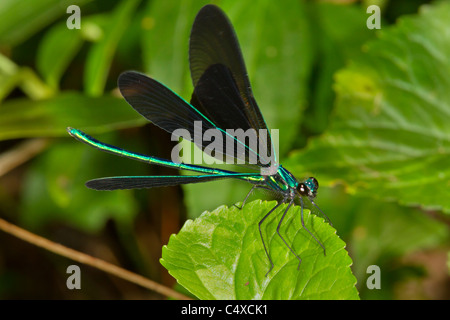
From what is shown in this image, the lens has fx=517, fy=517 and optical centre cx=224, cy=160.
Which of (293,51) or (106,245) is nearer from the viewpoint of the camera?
(293,51)

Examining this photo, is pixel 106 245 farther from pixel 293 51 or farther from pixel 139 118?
pixel 293 51

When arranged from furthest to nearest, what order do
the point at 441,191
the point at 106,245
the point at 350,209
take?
the point at 106,245
the point at 350,209
the point at 441,191

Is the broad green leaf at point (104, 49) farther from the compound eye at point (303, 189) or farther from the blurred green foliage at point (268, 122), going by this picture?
the compound eye at point (303, 189)

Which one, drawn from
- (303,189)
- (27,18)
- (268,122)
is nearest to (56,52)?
(27,18)

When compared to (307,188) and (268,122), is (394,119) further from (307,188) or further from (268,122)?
(307,188)
